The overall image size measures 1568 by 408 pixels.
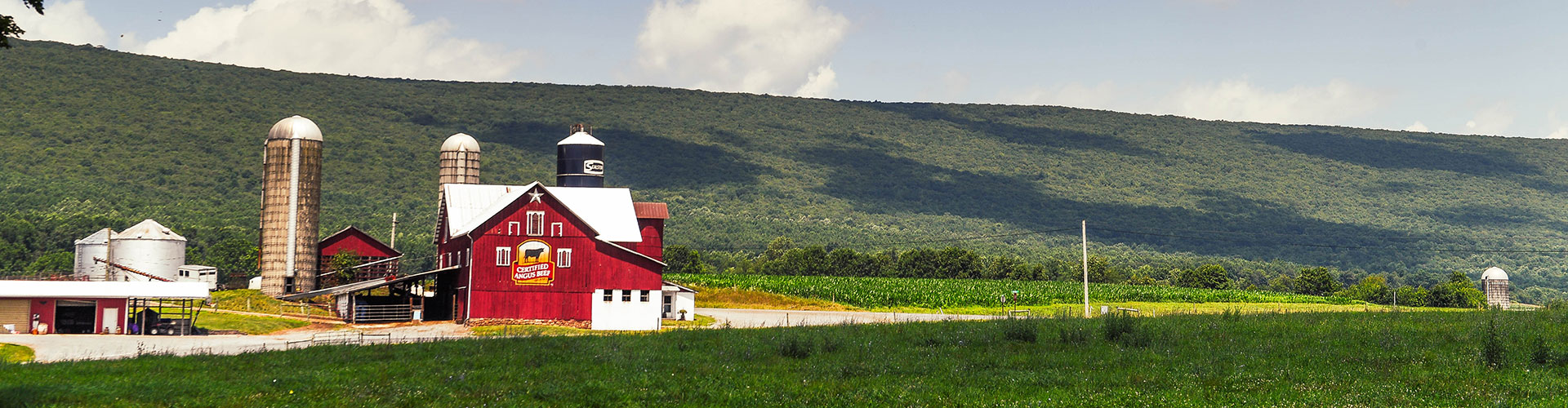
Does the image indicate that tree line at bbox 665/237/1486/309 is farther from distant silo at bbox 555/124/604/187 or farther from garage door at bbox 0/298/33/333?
garage door at bbox 0/298/33/333

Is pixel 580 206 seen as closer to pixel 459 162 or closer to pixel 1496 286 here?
pixel 459 162

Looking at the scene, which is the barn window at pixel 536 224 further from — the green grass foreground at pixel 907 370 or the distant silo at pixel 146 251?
the distant silo at pixel 146 251

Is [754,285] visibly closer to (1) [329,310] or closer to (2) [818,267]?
(1) [329,310]

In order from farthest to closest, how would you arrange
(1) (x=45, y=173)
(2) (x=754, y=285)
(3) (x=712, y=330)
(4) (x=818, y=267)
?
1. (1) (x=45, y=173)
2. (4) (x=818, y=267)
3. (2) (x=754, y=285)
4. (3) (x=712, y=330)

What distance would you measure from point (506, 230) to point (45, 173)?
130 m

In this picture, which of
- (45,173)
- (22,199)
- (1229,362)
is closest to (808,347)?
(1229,362)

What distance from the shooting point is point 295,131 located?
6894cm

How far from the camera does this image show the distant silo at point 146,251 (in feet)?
254

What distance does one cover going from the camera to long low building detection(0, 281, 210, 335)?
49125 mm

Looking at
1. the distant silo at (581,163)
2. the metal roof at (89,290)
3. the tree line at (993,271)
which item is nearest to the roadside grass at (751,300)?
the distant silo at (581,163)

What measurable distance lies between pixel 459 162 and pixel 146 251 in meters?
20.9

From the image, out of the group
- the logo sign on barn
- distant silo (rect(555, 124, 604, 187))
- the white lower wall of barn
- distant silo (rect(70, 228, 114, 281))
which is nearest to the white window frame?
the logo sign on barn

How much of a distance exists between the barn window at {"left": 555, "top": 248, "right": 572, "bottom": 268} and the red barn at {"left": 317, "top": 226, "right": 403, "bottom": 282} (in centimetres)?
1943

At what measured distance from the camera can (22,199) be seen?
480ft
